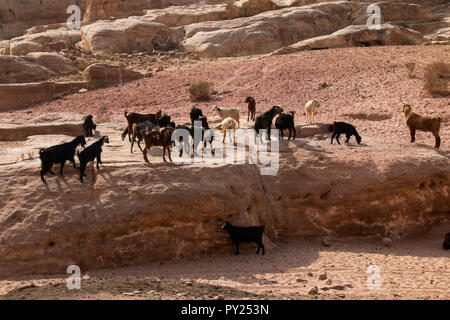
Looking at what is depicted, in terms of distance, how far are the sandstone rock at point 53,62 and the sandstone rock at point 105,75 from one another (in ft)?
10.5

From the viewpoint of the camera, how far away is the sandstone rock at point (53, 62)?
29298 millimetres

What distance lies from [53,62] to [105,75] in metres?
4.51

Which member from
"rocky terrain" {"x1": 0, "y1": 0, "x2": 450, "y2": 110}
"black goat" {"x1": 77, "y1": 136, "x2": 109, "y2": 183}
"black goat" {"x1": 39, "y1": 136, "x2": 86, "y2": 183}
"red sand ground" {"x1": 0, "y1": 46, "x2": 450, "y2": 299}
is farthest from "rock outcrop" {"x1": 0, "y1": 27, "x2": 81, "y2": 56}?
"black goat" {"x1": 77, "y1": 136, "x2": 109, "y2": 183}

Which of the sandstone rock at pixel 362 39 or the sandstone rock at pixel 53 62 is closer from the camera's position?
the sandstone rock at pixel 53 62

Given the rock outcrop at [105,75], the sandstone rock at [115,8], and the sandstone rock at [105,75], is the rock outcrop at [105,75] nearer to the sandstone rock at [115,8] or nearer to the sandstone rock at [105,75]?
the sandstone rock at [105,75]

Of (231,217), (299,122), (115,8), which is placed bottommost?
(231,217)

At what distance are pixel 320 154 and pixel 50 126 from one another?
26.3 feet

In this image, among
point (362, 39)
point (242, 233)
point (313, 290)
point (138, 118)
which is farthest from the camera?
point (362, 39)

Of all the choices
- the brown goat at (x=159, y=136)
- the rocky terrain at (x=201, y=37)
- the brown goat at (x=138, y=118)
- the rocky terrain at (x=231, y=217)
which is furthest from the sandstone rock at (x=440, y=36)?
the brown goat at (x=159, y=136)

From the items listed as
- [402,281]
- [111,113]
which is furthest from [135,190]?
[111,113]

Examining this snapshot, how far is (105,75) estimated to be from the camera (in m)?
27.2

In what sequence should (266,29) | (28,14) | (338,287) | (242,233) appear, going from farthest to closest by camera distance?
(28,14)
(266,29)
(242,233)
(338,287)

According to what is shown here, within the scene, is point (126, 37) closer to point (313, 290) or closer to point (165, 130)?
point (165, 130)

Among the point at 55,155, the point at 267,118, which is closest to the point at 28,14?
the point at 267,118
